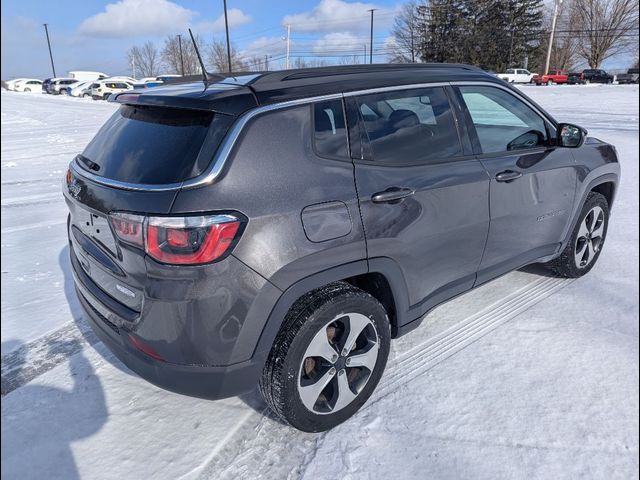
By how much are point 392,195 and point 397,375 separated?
3.78 ft

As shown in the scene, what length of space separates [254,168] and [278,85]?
1.66 feet

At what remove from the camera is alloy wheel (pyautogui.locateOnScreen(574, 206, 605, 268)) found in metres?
3.98

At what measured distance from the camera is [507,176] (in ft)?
9.97

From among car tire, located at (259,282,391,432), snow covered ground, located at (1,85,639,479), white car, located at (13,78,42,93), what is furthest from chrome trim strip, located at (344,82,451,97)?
white car, located at (13,78,42,93)

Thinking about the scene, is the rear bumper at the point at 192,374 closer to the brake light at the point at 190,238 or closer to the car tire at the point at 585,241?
the brake light at the point at 190,238

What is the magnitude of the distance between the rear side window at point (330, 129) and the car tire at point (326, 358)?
666 millimetres

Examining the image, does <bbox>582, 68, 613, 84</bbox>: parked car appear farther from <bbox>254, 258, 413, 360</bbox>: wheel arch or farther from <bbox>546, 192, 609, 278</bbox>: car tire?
<bbox>254, 258, 413, 360</bbox>: wheel arch

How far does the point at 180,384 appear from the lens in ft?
6.91

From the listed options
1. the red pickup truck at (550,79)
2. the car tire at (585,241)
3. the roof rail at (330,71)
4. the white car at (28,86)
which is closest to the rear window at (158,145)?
the roof rail at (330,71)

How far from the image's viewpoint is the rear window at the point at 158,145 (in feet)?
6.64

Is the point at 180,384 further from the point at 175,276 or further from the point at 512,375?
the point at 512,375

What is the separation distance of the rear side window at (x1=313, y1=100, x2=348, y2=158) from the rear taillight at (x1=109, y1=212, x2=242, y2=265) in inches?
23.8

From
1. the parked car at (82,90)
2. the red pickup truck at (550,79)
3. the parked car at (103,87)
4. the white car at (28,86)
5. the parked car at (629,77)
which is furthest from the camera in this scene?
the white car at (28,86)

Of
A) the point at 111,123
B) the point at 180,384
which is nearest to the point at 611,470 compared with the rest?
the point at 180,384
